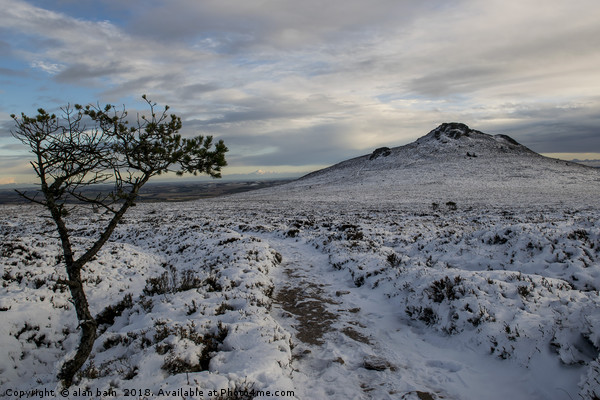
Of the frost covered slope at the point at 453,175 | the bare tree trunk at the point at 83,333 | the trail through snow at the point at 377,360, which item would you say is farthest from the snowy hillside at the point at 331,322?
the frost covered slope at the point at 453,175

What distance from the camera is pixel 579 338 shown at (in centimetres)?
483

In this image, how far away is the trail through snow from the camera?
15.6ft

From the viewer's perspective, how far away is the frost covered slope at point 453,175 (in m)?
49.7

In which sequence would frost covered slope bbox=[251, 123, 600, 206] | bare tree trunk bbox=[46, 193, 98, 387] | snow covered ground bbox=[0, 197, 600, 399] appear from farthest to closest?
frost covered slope bbox=[251, 123, 600, 206] < snow covered ground bbox=[0, 197, 600, 399] < bare tree trunk bbox=[46, 193, 98, 387]

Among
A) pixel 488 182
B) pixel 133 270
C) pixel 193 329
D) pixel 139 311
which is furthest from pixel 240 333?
pixel 488 182

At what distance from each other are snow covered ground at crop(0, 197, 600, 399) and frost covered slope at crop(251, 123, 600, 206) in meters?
33.9

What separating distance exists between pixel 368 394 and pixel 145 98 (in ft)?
20.1

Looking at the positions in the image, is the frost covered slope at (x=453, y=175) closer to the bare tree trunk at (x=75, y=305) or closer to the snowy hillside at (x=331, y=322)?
the snowy hillside at (x=331, y=322)

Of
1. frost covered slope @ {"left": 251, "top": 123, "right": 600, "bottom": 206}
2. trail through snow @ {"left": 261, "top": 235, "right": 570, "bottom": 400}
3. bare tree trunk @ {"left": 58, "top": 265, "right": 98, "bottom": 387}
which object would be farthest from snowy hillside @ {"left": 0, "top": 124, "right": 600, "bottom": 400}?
frost covered slope @ {"left": 251, "top": 123, "right": 600, "bottom": 206}

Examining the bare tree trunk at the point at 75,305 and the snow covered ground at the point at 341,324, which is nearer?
the bare tree trunk at the point at 75,305

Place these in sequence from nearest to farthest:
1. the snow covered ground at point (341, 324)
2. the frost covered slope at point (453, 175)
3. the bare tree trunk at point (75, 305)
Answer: the bare tree trunk at point (75, 305) → the snow covered ground at point (341, 324) → the frost covered slope at point (453, 175)

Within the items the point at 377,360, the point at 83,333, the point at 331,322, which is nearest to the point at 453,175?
the point at 331,322

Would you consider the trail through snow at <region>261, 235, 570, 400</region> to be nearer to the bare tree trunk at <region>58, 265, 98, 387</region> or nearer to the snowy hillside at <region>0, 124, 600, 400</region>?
the snowy hillside at <region>0, 124, 600, 400</region>

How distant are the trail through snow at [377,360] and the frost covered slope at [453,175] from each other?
120 feet
